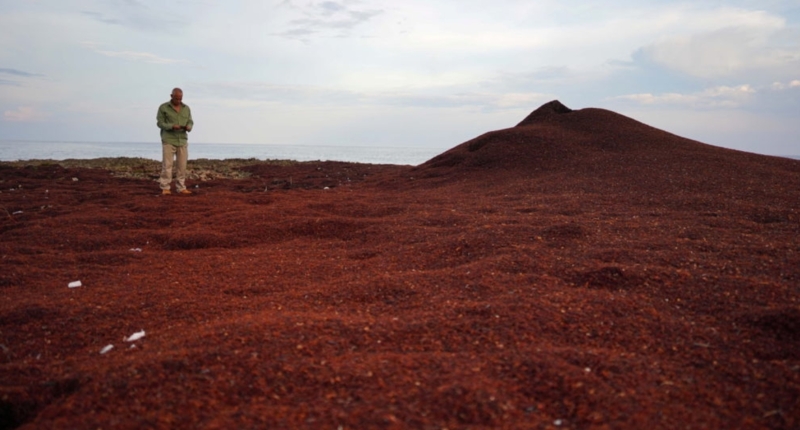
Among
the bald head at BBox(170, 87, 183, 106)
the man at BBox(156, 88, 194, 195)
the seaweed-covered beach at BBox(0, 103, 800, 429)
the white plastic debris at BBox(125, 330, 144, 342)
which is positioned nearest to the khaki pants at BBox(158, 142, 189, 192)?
the man at BBox(156, 88, 194, 195)

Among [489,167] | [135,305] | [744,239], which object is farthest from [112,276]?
[489,167]

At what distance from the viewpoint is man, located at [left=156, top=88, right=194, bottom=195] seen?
9453 mm

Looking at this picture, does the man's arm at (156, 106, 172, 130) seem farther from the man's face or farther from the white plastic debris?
the white plastic debris

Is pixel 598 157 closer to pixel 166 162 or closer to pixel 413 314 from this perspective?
pixel 413 314

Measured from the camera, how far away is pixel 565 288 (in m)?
3.65

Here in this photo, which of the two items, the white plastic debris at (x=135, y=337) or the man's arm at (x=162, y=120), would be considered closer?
the white plastic debris at (x=135, y=337)

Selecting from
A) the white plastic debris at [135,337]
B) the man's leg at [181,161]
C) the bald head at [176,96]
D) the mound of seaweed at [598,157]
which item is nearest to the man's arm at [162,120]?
the bald head at [176,96]

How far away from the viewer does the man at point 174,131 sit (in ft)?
31.0

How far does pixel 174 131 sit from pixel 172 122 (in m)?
0.26

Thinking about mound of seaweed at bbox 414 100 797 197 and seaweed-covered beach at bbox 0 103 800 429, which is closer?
seaweed-covered beach at bbox 0 103 800 429

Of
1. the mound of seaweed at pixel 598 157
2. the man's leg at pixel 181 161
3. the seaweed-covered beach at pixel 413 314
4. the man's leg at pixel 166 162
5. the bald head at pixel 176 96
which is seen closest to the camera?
the seaweed-covered beach at pixel 413 314

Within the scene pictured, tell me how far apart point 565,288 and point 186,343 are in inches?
98.9

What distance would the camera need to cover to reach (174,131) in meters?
9.73

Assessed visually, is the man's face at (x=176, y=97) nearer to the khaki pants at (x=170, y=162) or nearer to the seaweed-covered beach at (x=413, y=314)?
the khaki pants at (x=170, y=162)
